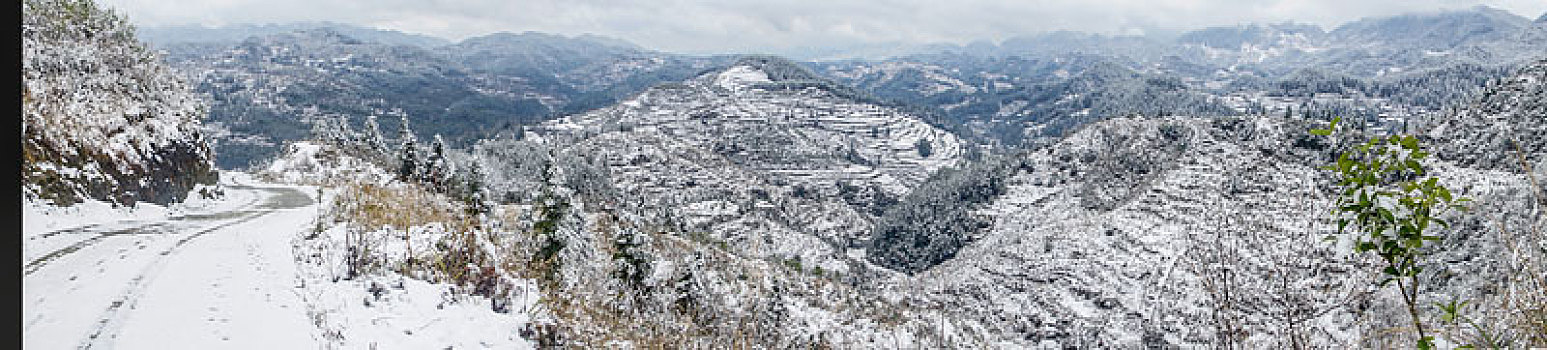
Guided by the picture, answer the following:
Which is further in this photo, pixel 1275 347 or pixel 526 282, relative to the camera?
pixel 526 282

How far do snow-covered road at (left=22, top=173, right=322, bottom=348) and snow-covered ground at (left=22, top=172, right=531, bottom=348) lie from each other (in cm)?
1

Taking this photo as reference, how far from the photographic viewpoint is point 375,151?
66062 mm

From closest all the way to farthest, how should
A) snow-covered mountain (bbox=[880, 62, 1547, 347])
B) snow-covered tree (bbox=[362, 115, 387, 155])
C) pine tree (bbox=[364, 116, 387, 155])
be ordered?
1. pine tree (bbox=[364, 116, 387, 155])
2. snow-covered tree (bbox=[362, 115, 387, 155])
3. snow-covered mountain (bbox=[880, 62, 1547, 347])

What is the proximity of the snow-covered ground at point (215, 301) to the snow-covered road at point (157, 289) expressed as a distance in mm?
11

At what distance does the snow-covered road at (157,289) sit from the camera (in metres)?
4.85

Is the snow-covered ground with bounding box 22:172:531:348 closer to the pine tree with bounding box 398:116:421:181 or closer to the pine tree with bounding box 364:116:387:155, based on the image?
the pine tree with bounding box 398:116:421:181

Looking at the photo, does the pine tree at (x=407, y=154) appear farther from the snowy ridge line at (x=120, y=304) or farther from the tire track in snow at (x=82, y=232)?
the snowy ridge line at (x=120, y=304)

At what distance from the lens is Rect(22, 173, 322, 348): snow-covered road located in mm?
4852

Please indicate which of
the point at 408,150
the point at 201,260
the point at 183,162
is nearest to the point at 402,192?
the point at 201,260

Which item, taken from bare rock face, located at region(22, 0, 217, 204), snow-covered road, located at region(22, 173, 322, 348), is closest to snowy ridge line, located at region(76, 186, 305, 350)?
snow-covered road, located at region(22, 173, 322, 348)

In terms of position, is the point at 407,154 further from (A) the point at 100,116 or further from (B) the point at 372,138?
(B) the point at 372,138

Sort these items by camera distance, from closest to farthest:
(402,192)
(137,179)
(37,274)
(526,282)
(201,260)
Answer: (37,274) < (201,260) < (526,282) < (402,192) < (137,179)

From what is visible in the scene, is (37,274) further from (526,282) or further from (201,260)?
(526,282)

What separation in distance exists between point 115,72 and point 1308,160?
112103mm
